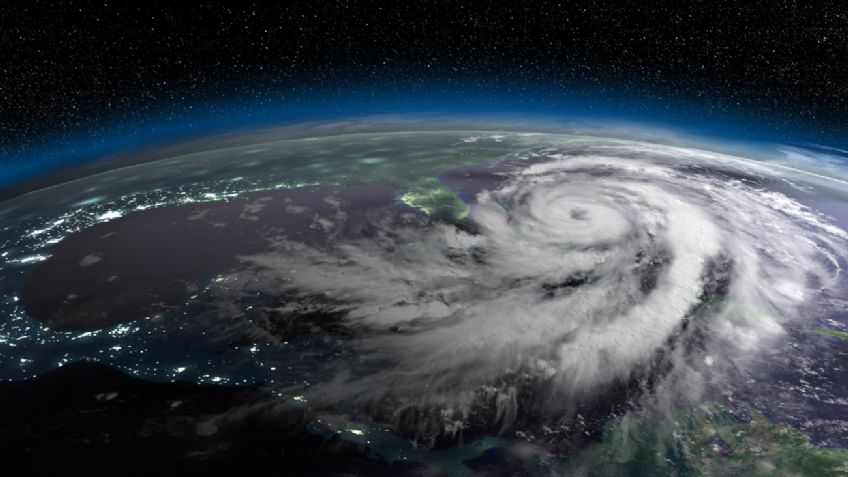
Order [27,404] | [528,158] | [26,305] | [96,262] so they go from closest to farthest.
A: [27,404] < [26,305] < [96,262] < [528,158]

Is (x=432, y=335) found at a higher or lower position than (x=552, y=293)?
lower

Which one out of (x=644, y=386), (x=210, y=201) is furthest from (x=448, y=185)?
(x=644, y=386)

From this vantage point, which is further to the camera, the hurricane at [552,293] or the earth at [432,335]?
the hurricane at [552,293]

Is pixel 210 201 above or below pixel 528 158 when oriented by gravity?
below

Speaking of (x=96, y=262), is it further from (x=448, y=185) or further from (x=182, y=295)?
(x=448, y=185)

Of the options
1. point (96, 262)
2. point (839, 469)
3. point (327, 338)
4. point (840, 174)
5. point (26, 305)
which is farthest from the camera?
point (840, 174)

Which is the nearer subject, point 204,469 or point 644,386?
point 204,469

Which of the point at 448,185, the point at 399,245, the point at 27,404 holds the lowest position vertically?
the point at 27,404

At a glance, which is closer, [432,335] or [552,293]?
[432,335]
